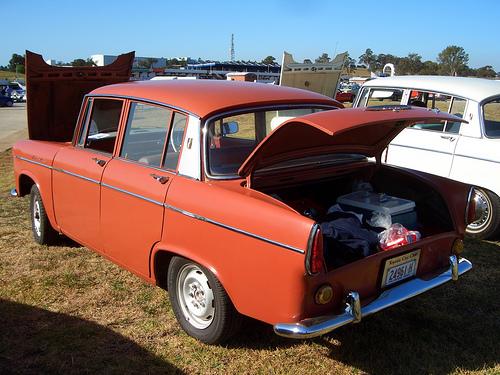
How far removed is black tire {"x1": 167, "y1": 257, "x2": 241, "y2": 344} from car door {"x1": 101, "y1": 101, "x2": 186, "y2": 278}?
0.26m

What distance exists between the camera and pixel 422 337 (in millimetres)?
3430

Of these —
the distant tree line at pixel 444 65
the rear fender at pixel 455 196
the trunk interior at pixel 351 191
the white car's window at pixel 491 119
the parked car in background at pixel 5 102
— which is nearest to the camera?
the trunk interior at pixel 351 191

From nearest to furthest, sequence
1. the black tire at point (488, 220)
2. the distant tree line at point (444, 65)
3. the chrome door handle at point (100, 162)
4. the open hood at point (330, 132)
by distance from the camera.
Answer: the open hood at point (330, 132) < the chrome door handle at point (100, 162) < the black tire at point (488, 220) < the distant tree line at point (444, 65)

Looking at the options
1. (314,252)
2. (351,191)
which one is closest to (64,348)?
(314,252)

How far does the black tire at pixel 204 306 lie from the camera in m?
3.03

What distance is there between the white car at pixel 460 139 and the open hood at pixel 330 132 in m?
1.60

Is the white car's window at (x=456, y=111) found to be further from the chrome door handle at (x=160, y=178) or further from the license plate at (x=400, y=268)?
the chrome door handle at (x=160, y=178)

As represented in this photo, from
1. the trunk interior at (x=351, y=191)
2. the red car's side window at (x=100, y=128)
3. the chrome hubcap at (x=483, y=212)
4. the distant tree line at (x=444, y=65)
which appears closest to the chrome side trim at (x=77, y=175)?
the red car's side window at (x=100, y=128)

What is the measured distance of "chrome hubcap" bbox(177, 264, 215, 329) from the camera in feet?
10.5

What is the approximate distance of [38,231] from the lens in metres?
5.14

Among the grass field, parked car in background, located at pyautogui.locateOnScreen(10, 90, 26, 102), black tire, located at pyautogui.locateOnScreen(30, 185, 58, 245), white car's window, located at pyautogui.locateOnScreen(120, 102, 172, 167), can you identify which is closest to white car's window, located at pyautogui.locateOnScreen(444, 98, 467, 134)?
the grass field

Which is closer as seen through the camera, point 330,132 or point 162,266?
point 330,132

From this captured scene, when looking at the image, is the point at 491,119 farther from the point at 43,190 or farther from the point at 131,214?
the point at 43,190

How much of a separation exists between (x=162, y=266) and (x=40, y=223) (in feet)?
6.94
